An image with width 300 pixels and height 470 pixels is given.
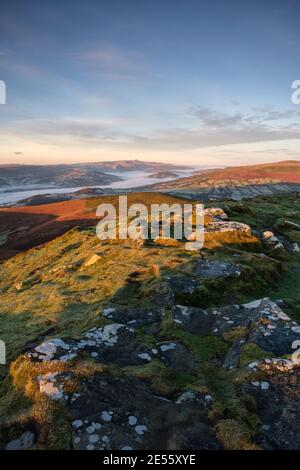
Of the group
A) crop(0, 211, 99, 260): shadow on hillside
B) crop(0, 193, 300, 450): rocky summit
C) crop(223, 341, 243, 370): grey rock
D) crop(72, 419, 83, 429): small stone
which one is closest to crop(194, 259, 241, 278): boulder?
crop(0, 193, 300, 450): rocky summit

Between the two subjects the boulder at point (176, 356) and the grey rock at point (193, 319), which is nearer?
the boulder at point (176, 356)

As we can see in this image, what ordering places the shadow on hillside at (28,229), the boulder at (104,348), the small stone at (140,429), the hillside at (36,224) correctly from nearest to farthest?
the small stone at (140,429), the boulder at (104,348), the shadow on hillside at (28,229), the hillside at (36,224)

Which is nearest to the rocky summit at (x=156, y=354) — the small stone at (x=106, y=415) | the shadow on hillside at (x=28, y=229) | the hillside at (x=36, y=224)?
the small stone at (x=106, y=415)

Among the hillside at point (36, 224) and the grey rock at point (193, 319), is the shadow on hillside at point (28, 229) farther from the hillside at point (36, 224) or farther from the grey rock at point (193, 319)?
the grey rock at point (193, 319)

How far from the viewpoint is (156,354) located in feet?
40.8

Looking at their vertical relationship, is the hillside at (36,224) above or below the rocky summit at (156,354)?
below

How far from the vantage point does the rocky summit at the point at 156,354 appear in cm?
874

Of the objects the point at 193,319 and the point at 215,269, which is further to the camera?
the point at 215,269

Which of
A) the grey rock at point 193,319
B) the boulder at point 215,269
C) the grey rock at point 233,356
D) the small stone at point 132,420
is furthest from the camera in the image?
the boulder at point 215,269

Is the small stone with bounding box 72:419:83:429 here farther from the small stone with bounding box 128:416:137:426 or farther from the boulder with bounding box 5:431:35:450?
the small stone with bounding box 128:416:137:426

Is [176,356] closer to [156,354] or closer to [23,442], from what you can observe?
[156,354]

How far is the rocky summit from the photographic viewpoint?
8.74 metres

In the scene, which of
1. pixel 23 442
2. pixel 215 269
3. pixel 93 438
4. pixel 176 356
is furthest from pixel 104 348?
pixel 215 269
